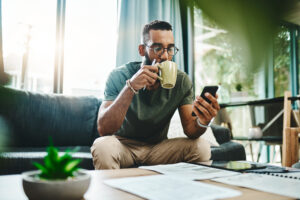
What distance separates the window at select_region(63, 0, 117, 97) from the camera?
3119mm

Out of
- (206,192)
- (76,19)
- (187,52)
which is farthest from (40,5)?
(206,192)

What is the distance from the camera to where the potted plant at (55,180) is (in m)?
0.49

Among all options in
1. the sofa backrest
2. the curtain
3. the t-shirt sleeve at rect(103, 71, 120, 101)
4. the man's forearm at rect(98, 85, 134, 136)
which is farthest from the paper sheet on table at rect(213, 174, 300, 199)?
the curtain

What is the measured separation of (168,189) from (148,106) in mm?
858

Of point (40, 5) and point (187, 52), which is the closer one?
point (40, 5)

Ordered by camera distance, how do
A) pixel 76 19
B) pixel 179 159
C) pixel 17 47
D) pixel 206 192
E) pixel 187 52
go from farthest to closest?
pixel 187 52 → pixel 76 19 → pixel 17 47 → pixel 179 159 → pixel 206 192

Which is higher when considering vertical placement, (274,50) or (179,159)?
(274,50)

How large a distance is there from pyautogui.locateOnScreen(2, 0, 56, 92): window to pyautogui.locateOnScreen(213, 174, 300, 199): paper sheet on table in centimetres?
268

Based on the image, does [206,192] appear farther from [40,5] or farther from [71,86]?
[40,5]

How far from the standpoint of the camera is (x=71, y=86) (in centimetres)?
312

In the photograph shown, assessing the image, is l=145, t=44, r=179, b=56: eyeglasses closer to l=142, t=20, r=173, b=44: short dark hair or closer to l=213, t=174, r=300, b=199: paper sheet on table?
l=142, t=20, r=173, b=44: short dark hair

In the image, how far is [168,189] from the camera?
2.08 feet

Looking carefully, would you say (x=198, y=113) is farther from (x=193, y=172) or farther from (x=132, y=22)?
(x=132, y=22)

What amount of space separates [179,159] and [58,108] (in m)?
1.31
